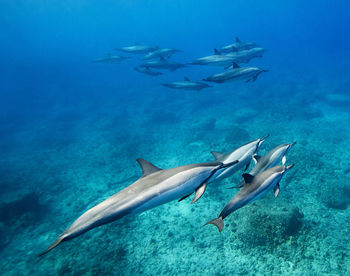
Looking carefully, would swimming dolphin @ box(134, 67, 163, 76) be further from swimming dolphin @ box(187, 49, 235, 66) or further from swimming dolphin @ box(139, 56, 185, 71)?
swimming dolphin @ box(187, 49, 235, 66)

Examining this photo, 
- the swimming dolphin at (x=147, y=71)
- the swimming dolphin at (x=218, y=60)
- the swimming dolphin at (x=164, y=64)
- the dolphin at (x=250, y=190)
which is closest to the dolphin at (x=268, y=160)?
the dolphin at (x=250, y=190)

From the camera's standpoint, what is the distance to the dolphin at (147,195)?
2273mm

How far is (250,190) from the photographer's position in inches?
115

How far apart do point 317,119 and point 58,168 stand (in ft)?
61.3

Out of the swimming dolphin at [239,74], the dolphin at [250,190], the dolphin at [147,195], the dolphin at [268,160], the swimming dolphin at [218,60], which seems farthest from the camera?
the swimming dolphin at [218,60]

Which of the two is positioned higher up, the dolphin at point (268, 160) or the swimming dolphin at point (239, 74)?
the swimming dolphin at point (239, 74)

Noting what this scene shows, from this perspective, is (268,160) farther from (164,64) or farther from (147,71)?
(147,71)

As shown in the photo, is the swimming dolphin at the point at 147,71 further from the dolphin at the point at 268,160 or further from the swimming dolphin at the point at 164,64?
the dolphin at the point at 268,160

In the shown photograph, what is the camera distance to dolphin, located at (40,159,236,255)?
2.27 m

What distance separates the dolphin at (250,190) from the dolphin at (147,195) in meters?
0.53

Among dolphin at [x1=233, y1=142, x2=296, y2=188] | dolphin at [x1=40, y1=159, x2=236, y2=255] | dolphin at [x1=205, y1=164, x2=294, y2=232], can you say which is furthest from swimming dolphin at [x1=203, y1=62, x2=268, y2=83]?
dolphin at [x1=40, y1=159, x2=236, y2=255]

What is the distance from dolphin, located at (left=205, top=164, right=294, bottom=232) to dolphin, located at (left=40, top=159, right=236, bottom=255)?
528 millimetres

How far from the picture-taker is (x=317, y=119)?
15.3m

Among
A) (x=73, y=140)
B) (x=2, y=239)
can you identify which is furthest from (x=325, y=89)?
(x=2, y=239)
